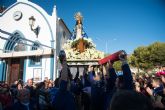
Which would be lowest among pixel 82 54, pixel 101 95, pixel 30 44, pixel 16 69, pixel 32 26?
pixel 101 95

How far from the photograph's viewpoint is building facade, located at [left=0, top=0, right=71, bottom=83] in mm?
17141

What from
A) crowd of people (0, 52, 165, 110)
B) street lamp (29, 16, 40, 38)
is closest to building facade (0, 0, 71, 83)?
street lamp (29, 16, 40, 38)

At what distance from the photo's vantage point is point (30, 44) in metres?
17.8

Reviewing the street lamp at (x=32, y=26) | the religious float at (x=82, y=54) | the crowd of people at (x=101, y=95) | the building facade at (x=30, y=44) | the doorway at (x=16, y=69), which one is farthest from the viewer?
the doorway at (x=16, y=69)

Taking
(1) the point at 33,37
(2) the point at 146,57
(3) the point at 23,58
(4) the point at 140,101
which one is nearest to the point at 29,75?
(3) the point at 23,58

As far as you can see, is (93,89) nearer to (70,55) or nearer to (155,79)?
(155,79)

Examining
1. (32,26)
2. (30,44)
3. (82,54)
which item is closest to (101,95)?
(82,54)

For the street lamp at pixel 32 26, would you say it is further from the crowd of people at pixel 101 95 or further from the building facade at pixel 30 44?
the crowd of people at pixel 101 95

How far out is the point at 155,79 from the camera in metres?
5.86

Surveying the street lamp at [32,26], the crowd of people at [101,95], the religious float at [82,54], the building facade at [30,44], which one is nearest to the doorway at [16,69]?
the building facade at [30,44]

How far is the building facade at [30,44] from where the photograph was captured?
17141 millimetres

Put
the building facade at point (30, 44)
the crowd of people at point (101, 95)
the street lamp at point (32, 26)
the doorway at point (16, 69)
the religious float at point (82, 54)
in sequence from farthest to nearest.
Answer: the doorway at point (16, 69) < the street lamp at point (32, 26) < the building facade at point (30, 44) < the religious float at point (82, 54) < the crowd of people at point (101, 95)

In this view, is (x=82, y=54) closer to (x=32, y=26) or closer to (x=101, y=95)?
(x=101, y=95)

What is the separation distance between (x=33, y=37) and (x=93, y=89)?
42.9ft
